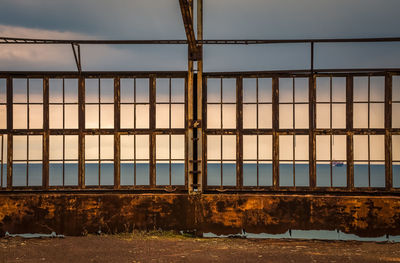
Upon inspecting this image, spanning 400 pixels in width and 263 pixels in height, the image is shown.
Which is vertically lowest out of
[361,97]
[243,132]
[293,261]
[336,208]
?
[293,261]

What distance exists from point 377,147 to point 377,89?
4.01 feet

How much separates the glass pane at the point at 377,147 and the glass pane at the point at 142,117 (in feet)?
15.7

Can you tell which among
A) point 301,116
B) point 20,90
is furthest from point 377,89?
point 20,90

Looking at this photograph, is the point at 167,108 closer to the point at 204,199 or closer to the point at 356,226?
the point at 204,199

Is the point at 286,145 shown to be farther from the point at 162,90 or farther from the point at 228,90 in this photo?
the point at 162,90

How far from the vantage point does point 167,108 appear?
30.9 feet

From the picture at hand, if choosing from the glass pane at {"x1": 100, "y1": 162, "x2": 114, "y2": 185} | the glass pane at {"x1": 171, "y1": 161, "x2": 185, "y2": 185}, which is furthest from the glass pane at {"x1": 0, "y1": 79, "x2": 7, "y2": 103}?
the glass pane at {"x1": 171, "y1": 161, "x2": 185, "y2": 185}

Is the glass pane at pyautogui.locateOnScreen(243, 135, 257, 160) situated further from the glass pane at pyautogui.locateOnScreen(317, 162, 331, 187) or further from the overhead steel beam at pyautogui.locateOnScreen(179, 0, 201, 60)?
the glass pane at pyautogui.locateOnScreen(317, 162, 331, 187)

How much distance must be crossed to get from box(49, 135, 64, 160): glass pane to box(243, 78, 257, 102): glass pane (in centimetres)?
410

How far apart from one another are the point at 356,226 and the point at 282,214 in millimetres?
1493

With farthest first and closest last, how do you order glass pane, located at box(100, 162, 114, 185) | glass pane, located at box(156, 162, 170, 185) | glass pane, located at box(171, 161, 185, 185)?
1. glass pane, located at box(171, 161, 185, 185)
2. glass pane, located at box(100, 162, 114, 185)
3. glass pane, located at box(156, 162, 170, 185)

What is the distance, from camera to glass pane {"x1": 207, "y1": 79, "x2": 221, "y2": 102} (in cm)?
929

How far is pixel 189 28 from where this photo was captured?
321 inches

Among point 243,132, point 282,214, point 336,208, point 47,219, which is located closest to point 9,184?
point 47,219
